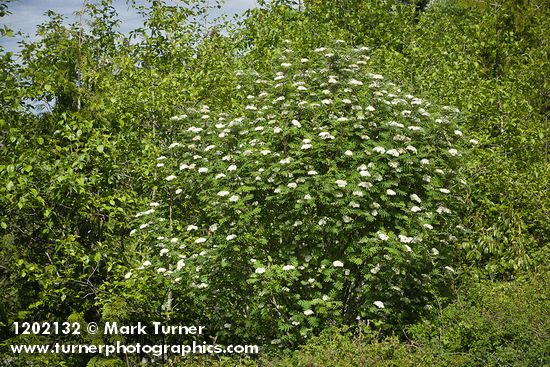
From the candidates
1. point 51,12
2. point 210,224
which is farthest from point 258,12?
point 210,224

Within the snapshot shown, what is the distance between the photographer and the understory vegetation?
259 inches

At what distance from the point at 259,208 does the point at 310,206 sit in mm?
484

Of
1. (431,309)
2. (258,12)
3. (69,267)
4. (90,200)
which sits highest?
(258,12)

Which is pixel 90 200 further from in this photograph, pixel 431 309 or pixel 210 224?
pixel 431 309

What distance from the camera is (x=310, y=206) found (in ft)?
21.3

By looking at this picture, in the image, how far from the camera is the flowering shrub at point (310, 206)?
6.60 meters

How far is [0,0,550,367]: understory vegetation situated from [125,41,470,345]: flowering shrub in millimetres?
29

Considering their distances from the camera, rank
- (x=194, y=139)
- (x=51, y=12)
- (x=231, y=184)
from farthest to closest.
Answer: (x=51, y=12)
(x=194, y=139)
(x=231, y=184)

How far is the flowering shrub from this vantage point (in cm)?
660

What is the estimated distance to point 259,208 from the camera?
256 inches

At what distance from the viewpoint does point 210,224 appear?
7.60m

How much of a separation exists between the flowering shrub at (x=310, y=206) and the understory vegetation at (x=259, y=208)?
29mm

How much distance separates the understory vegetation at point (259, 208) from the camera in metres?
6.57

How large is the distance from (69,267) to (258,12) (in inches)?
265
